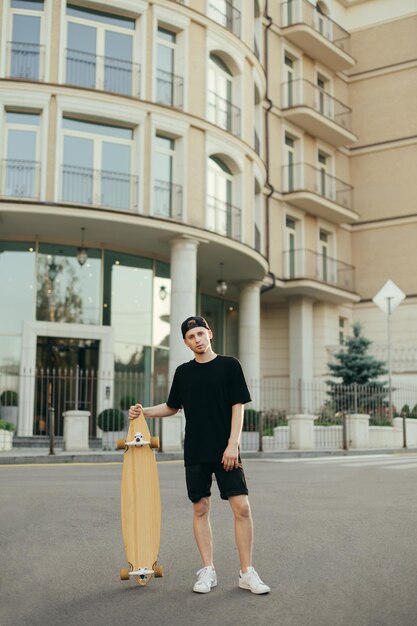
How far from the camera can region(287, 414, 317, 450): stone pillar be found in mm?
21359

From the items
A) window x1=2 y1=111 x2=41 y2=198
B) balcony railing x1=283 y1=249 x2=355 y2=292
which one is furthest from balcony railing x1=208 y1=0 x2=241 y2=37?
balcony railing x1=283 y1=249 x2=355 y2=292

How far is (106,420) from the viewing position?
20.9 meters

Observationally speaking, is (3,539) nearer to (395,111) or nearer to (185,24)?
(185,24)

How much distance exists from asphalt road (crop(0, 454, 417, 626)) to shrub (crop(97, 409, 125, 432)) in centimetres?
926

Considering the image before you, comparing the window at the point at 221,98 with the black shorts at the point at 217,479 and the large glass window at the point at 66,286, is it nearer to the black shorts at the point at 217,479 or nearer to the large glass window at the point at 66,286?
the large glass window at the point at 66,286

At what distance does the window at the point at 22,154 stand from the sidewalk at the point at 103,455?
7117mm

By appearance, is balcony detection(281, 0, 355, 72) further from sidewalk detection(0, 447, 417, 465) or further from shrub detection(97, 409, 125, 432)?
shrub detection(97, 409, 125, 432)

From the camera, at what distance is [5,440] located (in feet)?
61.5

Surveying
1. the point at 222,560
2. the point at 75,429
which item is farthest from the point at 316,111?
the point at 222,560

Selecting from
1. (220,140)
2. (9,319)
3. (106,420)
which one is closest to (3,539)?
(106,420)

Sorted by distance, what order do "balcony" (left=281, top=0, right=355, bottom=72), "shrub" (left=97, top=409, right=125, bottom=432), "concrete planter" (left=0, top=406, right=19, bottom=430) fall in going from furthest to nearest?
"balcony" (left=281, top=0, right=355, bottom=72), "concrete planter" (left=0, top=406, right=19, bottom=430), "shrub" (left=97, top=409, right=125, bottom=432)

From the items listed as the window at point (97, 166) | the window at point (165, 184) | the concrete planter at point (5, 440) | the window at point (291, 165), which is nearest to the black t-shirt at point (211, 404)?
the concrete planter at point (5, 440)

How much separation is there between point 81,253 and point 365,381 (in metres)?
12.2

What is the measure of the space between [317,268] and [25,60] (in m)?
15.7
